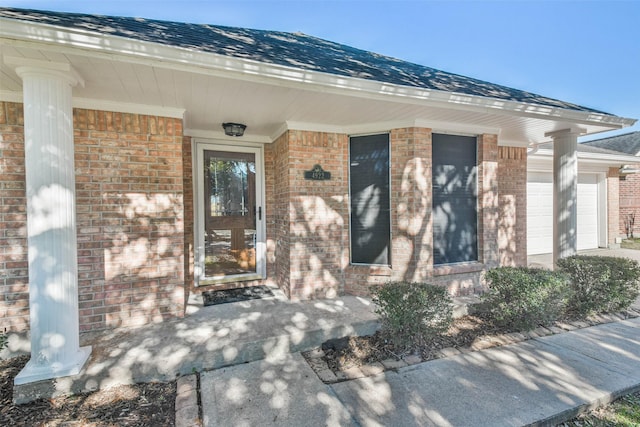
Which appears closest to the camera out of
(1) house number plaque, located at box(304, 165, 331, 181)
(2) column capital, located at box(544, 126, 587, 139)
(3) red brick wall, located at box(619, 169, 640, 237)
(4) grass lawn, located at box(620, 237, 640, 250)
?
(1) house number plaque, located at box(304, 165, 331, 181)

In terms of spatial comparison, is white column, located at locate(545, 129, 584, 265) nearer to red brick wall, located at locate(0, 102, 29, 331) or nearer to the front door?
the front door

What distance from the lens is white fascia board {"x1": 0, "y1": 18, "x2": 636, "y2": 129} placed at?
208 cm

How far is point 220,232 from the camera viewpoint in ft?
15.7

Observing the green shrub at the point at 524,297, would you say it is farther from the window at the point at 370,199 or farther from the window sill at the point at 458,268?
the window at the point at 370,199

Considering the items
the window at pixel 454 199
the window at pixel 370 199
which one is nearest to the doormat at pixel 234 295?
the window at pixel 370 199

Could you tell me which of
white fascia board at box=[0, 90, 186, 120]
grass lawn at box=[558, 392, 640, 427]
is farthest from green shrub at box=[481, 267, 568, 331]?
white fascia board at box=[0, 90, 186, 120]

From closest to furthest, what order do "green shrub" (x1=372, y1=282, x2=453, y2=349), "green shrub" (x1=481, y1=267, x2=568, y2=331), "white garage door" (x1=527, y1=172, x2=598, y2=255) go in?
"green shrub" (x1=372, y1=282, x2=453, y2=349) < "green shrub" (x1=481, y1=267, x2=568, y2=331) < "white garage door" (x1=527, y1=172, x2=598, y2=255)

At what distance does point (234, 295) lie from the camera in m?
4.37

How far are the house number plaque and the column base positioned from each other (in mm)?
3196

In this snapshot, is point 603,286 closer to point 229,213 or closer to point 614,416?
point 614,416

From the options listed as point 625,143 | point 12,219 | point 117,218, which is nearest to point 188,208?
point 117,218

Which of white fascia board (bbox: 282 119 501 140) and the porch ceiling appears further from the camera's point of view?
white fascia board (bbox: 282 119 501 140)

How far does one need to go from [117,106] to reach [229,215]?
214 centimetres

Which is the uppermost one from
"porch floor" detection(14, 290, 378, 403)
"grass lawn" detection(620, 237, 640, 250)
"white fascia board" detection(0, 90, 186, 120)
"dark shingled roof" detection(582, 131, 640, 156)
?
"dark shingled roof" detection(582, 131, 640, 156)
